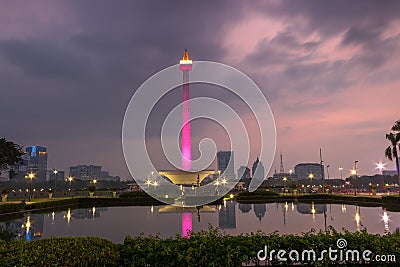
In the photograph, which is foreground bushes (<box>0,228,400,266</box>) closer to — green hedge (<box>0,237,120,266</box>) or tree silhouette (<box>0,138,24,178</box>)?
green hedge (<box>0,237,120,266</box>)

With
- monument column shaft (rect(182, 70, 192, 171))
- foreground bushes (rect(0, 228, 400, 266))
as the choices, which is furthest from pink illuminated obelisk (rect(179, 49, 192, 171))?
foreground bushes (rect(0, 228, 400, 266))

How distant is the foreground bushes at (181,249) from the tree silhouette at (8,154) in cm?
4438

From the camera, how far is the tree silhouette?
4562 centimetres

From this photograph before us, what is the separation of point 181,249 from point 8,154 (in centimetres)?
4689

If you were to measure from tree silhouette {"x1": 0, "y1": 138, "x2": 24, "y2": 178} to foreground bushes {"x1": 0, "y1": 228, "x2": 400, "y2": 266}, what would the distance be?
4438cm

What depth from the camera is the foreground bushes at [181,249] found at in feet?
23.3

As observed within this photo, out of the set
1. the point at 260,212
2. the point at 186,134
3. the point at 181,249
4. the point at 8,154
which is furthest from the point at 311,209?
the point at 8,154

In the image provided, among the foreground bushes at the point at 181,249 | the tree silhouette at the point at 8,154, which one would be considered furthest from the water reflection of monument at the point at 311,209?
the tree silhouette at the point at 8,154

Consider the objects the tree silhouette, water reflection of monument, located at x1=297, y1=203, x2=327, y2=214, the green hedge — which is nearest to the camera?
the green hedge

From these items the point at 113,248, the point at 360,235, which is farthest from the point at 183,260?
the point at 360,235

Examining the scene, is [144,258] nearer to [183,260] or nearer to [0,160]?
[183,260]

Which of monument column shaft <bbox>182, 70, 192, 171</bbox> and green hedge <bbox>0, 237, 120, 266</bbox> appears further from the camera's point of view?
monument column shaft <bbox>182, 70, 192, 171</bbox>

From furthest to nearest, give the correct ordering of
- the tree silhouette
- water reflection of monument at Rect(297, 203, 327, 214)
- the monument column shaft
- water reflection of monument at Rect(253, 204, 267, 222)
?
the monument column shaft < the tree silhouette < water reflection of monument at Rect(297, 203, 327, 214) < water reflection of monument at Rect(253, 204, 267, 222)

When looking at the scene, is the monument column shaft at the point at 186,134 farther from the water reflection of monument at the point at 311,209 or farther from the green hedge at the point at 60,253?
the green hedge at the point at 60,253
